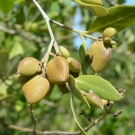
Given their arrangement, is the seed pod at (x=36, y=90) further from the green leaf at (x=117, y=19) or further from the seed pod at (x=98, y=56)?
the green leaf at (x=117, y=19)

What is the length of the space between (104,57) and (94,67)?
3cm

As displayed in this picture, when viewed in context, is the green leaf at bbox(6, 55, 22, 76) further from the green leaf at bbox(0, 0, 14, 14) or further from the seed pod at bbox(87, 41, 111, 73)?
the seed pod at bbox(87, 41, 111, 73)

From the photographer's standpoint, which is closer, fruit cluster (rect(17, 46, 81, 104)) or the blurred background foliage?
fruit cluster (rect(17, 46, 81, 104))

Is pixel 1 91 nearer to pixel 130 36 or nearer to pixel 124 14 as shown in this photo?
pixel 124 14

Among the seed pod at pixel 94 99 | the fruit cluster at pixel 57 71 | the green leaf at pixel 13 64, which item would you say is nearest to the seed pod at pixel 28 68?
the fruit cluster at pixel 57 71

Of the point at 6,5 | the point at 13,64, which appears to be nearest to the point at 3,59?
the point at 13,64

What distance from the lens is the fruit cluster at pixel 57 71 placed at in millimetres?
697

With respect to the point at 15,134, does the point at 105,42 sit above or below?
above

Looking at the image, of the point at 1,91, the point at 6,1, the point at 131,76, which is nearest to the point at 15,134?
the point at 1,91

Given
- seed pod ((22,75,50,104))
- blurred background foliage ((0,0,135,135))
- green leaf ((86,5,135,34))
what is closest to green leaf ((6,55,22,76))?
blurred background foliage ((0,0,135,135))

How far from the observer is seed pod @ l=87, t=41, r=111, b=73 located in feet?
2.56

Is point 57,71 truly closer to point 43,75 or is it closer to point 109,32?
point 43,75

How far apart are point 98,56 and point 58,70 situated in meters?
0.13

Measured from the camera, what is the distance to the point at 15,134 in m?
1.35
